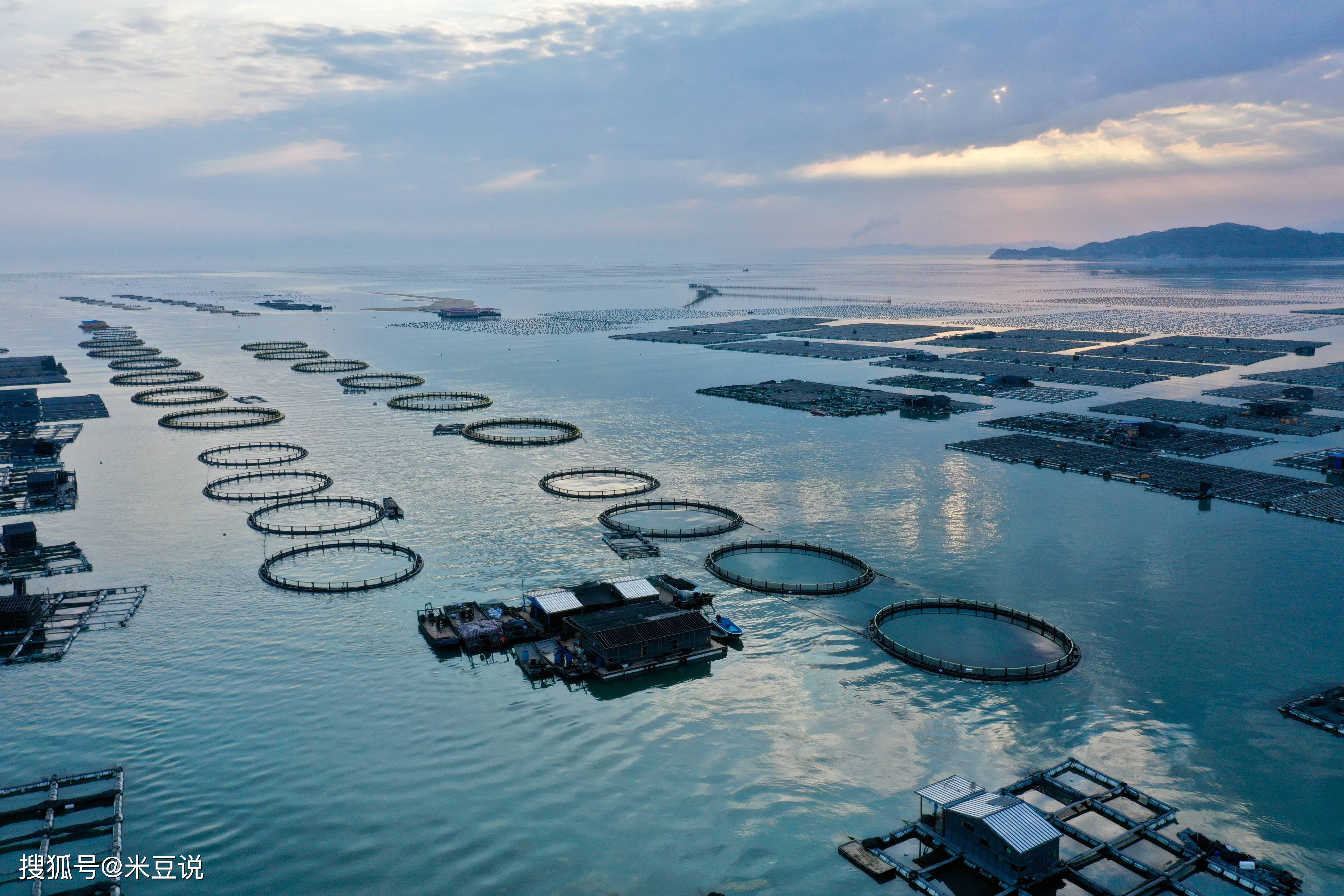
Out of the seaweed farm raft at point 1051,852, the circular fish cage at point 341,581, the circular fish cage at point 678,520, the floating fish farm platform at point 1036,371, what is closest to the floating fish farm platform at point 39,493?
the circular fish cage at point 341,581

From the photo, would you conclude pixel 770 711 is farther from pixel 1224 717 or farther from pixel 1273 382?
pixel 1273 382

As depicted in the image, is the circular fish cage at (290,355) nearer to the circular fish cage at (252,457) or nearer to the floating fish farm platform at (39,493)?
the circular fish cage at (252,457)

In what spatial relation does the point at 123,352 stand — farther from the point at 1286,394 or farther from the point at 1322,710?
the point at 1286,394

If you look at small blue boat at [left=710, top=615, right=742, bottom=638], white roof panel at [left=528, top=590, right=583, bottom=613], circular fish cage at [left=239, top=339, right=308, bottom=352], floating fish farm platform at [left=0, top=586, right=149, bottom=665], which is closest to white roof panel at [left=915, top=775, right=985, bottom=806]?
small blue boat at [left=710, top=615, right=742, bottom=638]

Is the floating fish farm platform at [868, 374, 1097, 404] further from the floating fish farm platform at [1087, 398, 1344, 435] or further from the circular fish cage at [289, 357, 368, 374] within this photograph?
the circular fish cage at [289, 357, 368, 374]

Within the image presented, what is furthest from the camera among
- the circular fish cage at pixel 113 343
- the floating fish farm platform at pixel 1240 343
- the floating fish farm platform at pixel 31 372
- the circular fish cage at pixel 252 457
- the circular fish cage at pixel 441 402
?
the circular fish cage at pixel 113 343

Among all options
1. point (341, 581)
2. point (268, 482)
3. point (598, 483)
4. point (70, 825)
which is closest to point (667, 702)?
Answer: point (70, 825)
